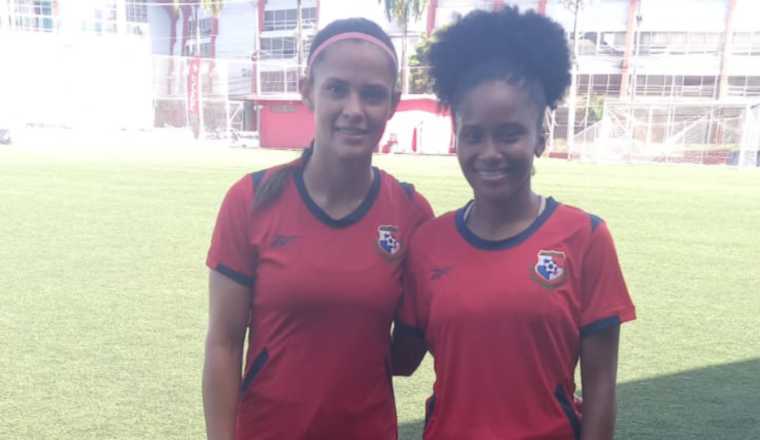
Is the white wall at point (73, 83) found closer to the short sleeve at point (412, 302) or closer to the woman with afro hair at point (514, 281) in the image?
the short sleeve at point (412, 302)

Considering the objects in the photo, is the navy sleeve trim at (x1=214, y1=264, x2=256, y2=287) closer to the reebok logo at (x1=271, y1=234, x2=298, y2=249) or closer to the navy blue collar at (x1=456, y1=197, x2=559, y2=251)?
the reebok logo at (x1=271, y1=234, x2=298, y2=249)

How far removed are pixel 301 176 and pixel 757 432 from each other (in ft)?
9.62

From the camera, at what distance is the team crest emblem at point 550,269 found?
1.85 metres

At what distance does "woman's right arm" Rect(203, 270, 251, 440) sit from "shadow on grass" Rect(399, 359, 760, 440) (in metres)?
1.76

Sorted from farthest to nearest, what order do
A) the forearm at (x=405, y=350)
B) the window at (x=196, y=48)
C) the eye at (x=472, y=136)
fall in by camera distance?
1. the window at (x=196, y=48)
2. the forearm at (x=405, y=350)
3. the eye at (x=472, y=136)

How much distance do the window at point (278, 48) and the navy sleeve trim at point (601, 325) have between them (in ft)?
168

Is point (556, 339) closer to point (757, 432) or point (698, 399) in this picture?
point (757, 432)

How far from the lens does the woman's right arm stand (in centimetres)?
203

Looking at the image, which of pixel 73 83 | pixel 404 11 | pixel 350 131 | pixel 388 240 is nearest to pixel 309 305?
pixel 388 240

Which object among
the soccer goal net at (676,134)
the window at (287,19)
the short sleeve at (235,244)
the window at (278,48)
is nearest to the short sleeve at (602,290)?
the short sleeve at (235,244)

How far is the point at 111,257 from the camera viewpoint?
7.77m

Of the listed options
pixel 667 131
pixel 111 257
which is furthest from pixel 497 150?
pixel 667 131

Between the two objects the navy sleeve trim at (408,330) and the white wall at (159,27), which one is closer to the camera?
the navy sleeve trim at (408,330)

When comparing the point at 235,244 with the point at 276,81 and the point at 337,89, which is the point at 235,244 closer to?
the point at 337,89
